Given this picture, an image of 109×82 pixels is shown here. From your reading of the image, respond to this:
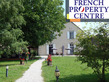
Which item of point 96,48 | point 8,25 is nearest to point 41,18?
point 8,25

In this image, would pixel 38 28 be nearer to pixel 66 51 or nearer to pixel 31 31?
pixel 31 31

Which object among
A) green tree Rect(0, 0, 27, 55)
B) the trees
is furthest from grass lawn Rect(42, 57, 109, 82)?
green tree Rect(0, 0, 27, 55)

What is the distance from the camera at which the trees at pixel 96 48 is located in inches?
336

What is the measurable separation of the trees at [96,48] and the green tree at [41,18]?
1933cm

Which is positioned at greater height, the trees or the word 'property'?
the word 'property'

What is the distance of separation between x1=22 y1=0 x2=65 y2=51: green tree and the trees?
1933 cm

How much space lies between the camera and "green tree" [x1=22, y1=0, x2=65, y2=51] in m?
28.3

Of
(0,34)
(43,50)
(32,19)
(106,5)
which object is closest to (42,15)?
(32,19)

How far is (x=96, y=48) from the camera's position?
870cm

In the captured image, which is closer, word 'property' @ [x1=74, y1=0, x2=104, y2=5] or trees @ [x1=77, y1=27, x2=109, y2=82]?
word 'property' @ [x1=74, y1=0, x2=104, y2=5]

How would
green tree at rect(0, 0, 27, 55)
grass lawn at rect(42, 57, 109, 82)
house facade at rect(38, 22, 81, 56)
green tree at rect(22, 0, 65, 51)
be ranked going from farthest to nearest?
house facade at rect(38, 22, 81, 56)
green tree at rect(22, 0, 65, 51)
green tree at rect(0, 0, 27, 55)
grass lawn at rect(42, 57, 109, 82)

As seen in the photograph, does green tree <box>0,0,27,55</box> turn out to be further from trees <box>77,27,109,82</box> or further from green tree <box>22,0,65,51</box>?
trees <box>77,27,109,82</box>

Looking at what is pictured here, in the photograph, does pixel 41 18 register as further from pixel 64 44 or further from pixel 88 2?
pixel 88 2

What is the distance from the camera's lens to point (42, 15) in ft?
93.2
